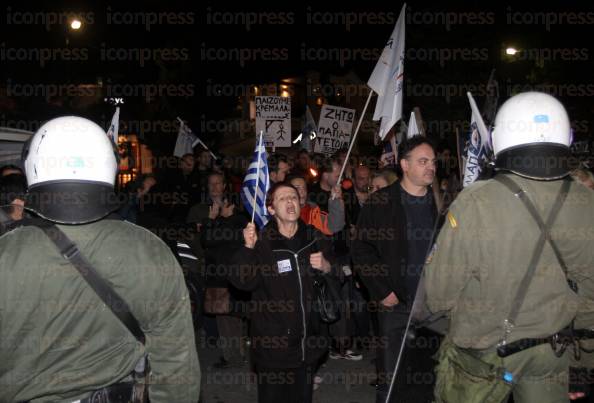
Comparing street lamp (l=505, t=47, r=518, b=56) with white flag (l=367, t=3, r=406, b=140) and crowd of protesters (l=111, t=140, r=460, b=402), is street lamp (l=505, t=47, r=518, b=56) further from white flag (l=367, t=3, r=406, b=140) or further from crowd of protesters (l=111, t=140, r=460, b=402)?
white flag (l=367, t=3, r=406, b=140)

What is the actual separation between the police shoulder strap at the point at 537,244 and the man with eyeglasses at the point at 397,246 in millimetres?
2025

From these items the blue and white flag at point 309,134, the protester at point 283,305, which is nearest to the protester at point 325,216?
the protester at point 283,305

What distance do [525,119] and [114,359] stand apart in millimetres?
2414

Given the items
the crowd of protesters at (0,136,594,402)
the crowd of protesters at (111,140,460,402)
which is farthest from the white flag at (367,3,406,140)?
the crowd of protesters at (0,136,594,402)

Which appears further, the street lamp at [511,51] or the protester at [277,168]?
the street lamp at [511,51]

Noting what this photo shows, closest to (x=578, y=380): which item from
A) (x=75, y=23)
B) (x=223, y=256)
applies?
(x=223, y=256)

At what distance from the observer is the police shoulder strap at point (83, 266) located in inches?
97.9

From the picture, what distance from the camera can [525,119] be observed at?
3.31 metres

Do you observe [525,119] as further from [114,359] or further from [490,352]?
[114,359]

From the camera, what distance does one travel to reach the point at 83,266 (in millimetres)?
2504

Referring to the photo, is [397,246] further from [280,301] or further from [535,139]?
[535,139]

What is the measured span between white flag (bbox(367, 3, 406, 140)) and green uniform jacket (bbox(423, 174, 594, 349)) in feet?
11.2

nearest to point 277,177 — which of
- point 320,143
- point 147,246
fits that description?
point 320,143

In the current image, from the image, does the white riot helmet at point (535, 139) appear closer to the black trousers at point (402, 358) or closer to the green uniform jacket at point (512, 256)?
the green uniform jacket at point (512, 256)
